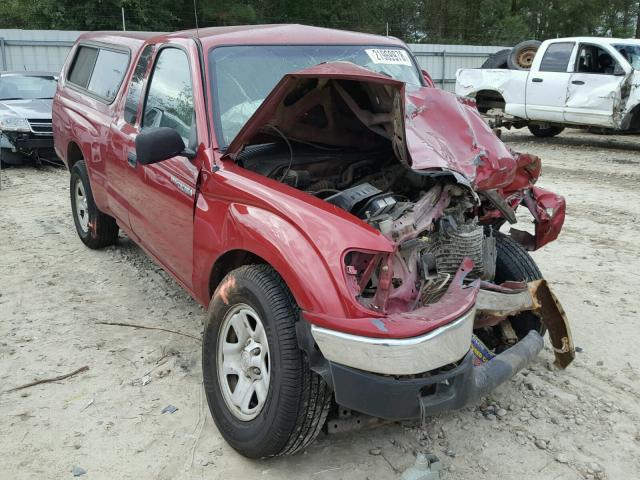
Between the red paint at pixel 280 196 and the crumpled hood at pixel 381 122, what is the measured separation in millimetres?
10

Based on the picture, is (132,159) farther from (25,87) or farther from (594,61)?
(594,61)

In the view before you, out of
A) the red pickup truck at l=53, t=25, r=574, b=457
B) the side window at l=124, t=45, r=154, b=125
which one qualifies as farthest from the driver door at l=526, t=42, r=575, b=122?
the side window at l=124, t=45, r=154, b=125

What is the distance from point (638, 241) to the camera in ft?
19.8

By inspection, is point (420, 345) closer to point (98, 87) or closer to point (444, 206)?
point (444, 206)

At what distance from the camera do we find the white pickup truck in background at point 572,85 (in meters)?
11.1

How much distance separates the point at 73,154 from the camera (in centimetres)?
587

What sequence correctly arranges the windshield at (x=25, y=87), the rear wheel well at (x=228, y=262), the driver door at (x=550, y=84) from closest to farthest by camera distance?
the rear wheel well at (x=228, y=262)
the windshield at (x=25, y=87)
the driver door at (x=550, y=84)

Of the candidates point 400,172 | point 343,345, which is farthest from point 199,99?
point 343,345

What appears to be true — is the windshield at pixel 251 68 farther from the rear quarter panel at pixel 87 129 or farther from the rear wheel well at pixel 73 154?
the rear wheel well at pixel 73 154

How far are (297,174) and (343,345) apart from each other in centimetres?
131

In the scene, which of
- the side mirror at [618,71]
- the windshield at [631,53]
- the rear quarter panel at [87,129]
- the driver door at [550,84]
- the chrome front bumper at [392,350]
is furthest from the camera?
the driver door at [550,84]

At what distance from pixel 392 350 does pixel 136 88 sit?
2.96 meters

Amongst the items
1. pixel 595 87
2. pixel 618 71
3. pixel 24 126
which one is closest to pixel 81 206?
pixel 24 126

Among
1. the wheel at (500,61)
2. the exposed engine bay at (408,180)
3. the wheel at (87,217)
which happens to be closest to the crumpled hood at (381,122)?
the exposed engine bay at (408,180)
